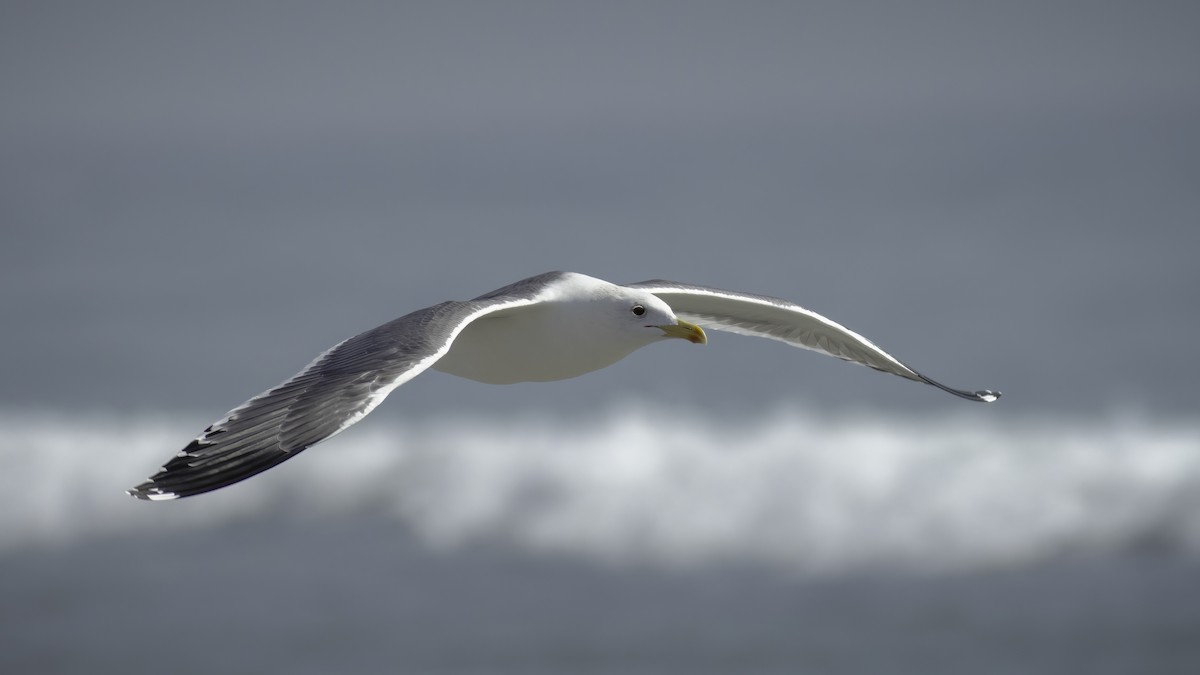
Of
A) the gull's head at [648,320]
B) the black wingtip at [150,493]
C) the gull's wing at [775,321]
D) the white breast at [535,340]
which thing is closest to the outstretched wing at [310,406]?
the black wingtip at [150,493]

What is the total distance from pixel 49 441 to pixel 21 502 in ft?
6.67

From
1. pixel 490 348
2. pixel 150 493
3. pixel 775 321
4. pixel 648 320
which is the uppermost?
pixel 775 321

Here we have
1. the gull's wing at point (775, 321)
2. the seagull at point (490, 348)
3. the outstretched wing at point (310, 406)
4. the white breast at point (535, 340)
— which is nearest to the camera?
the outstretched wing at point (310, 406)

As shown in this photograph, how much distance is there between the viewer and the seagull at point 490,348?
5.49 metres

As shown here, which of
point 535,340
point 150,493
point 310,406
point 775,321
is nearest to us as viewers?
point 150,493

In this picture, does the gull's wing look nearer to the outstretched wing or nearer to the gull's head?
the gull's head

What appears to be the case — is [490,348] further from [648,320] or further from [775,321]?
[775,321]

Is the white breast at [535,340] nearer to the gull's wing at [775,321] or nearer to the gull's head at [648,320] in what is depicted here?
the gull's head at [648,320]

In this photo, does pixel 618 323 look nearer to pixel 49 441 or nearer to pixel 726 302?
pixel 726 302

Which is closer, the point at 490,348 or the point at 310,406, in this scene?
the point at 310,406

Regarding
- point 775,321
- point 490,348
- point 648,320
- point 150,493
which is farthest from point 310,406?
point 775,321

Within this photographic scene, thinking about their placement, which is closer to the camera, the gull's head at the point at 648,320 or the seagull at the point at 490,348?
the seagull at the point at 490,348

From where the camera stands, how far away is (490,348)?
7488 millimetres

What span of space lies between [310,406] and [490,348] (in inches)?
71.7
